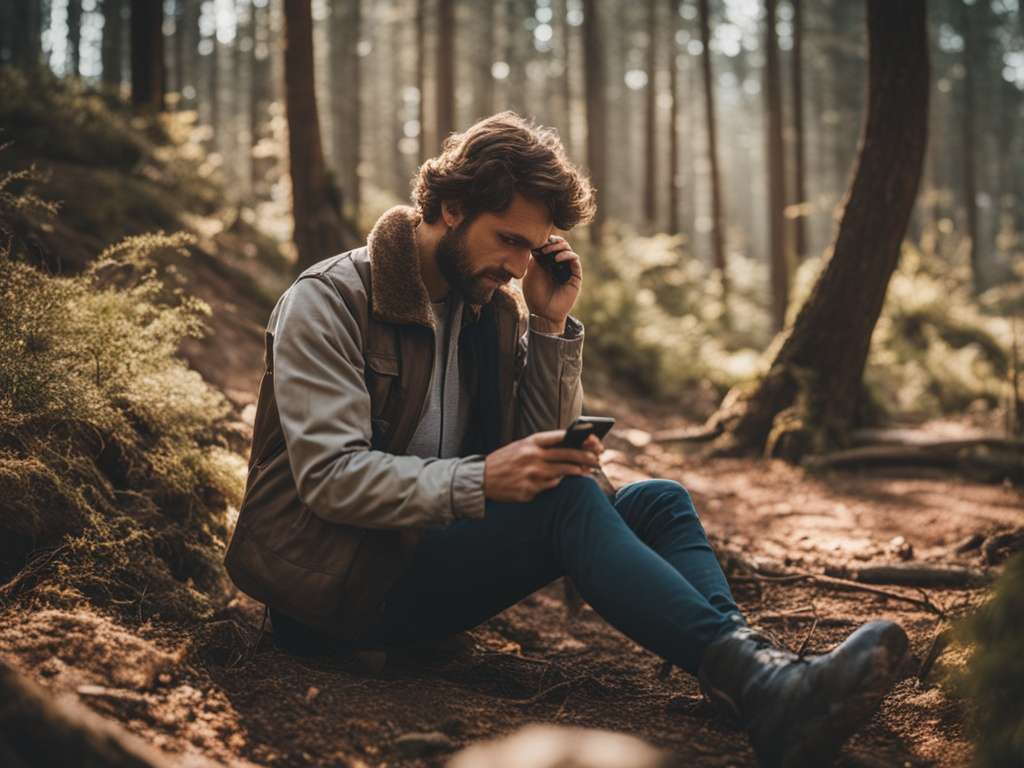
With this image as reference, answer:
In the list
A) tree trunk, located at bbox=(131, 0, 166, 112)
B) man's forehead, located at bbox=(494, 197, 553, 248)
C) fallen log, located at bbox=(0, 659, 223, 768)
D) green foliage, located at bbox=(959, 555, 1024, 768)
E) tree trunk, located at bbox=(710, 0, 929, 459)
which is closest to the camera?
fallen log, located at bbox=(0, 659, 223, 768)

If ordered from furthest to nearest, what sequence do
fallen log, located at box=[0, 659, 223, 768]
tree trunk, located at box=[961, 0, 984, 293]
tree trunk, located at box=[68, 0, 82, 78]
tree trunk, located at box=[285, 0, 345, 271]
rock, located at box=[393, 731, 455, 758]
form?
A: 1. tree trunk, located at box=[68, 0, 82, 78]
2. tree trunk, located at box=[961, 0, 984, 293]
3. tree trunk, located at box=[285, 0, 345, 271]
4. rock, located at box=[393, 731, 455, 758]
5. fallen log, located at box=[0, 659, 223, 768]

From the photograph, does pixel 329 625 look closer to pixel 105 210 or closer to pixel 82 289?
pixel 82 289

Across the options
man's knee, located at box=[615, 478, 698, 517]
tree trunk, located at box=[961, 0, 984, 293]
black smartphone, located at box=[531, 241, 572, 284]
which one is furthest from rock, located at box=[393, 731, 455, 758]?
tree trunk, located at box=[961, 0, 984, 293]

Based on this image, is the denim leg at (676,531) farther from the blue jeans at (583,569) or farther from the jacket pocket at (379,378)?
the jacket pocket at (379,378)

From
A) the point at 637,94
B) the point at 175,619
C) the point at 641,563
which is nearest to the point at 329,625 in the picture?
the point at 175,619

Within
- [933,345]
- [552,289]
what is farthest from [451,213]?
[933,345]

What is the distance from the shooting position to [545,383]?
3135 millimetres

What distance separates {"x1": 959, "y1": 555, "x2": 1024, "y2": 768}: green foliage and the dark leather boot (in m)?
0.23

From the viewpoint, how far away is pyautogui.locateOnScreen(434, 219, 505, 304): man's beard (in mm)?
2846

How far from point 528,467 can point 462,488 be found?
0.66 ft

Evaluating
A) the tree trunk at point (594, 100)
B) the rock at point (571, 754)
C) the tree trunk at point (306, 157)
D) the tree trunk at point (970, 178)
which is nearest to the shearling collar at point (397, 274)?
the rock at point (571, 754)

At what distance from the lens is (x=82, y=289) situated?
358cm

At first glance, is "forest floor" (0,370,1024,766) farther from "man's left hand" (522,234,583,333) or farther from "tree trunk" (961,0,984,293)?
"tree trunk" (961,0,984,293)

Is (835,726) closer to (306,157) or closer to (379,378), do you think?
(379,378)
